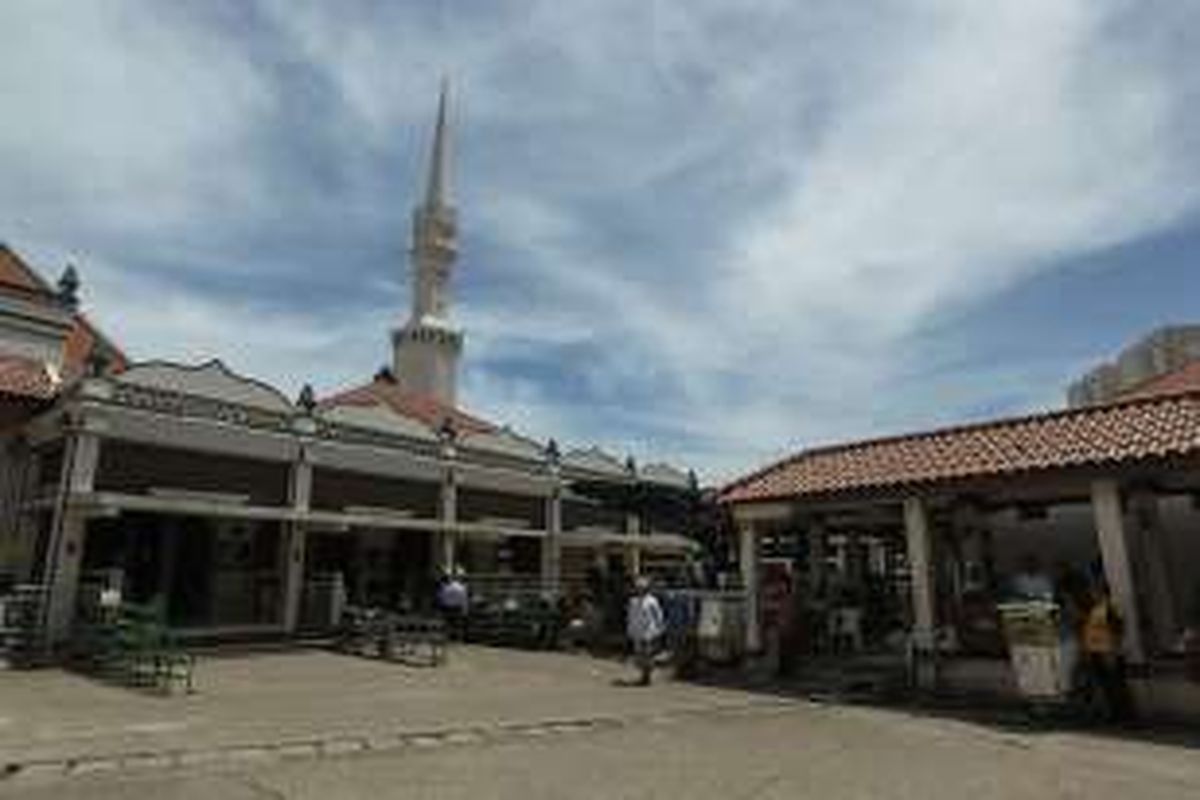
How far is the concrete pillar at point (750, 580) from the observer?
711 inches

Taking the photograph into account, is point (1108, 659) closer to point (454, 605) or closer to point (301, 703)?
point (301, 703)

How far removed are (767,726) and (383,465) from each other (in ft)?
43.6

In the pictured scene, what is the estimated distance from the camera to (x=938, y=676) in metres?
15.2

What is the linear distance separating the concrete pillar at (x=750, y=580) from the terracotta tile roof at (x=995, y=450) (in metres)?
0.68

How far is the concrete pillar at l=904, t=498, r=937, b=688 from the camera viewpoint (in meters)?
15.3

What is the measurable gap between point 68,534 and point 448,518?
27.9 ft

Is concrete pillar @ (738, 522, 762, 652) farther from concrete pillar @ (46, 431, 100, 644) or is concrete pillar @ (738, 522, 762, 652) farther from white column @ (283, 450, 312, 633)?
concrete pillar @ (46, 431, 100, 644)

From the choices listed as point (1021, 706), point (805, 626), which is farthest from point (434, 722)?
point (805, 626)

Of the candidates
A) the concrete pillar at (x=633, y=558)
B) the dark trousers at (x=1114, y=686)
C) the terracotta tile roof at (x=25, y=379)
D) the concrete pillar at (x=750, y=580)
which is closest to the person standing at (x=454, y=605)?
the concrete pillar at (x=750, y=580)

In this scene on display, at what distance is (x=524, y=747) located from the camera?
10.1m

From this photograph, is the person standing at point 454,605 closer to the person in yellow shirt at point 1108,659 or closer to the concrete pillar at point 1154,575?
the concrete pillar at point 1154,575

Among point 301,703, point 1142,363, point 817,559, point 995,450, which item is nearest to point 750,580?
point 817,559

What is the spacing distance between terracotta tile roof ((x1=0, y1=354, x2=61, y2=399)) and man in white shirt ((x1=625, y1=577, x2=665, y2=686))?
1221cm

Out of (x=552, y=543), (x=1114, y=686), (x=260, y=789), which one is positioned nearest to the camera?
(x=260, y=789)
